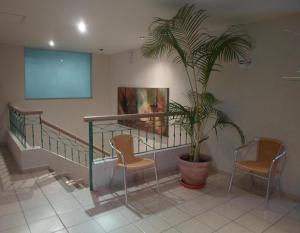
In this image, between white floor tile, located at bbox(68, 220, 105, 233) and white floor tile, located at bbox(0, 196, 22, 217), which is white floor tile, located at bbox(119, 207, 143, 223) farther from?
white floor tile, located at bbox(0, 196, 22, 217)

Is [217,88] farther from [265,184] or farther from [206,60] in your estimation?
[265,184]

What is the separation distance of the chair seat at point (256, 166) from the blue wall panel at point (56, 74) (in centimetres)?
482

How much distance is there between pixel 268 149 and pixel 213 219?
137 centimetres

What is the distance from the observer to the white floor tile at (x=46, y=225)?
230 cm

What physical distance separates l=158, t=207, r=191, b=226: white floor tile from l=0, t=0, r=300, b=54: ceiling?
245 centimetres

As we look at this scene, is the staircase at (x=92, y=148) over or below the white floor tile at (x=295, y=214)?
over

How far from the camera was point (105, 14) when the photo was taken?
10.6ft

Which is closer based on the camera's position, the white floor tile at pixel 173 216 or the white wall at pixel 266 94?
the white floor tile at pixel 173 216

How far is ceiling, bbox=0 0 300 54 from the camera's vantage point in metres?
2.77

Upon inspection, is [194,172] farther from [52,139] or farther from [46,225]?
[52,139]

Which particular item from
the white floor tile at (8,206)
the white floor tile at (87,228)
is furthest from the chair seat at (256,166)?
the white floor tile at (8,206)

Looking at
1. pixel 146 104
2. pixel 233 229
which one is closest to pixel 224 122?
pixel 233 229

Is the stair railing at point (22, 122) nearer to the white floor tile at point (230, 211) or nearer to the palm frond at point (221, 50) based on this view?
the palm frond at point (221, 50)

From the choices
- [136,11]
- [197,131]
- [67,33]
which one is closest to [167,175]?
[197,131]
